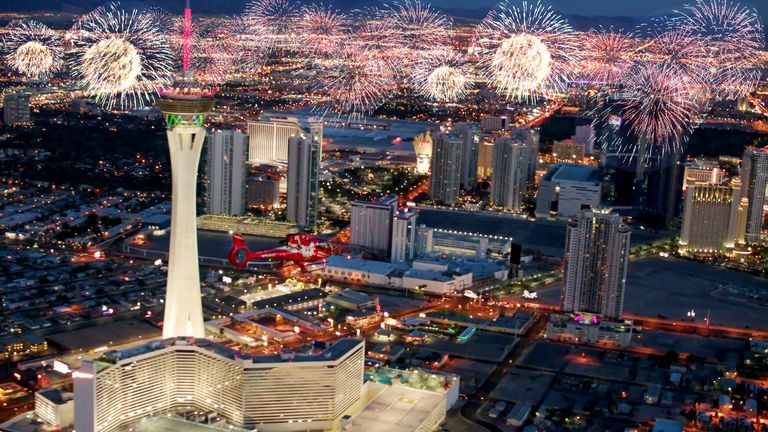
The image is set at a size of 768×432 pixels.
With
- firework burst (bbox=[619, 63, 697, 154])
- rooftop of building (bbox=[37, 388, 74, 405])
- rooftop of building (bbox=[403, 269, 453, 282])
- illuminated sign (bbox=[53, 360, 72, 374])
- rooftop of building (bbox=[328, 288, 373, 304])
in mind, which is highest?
firework burst (bbox=[619, 63, 697, 154])

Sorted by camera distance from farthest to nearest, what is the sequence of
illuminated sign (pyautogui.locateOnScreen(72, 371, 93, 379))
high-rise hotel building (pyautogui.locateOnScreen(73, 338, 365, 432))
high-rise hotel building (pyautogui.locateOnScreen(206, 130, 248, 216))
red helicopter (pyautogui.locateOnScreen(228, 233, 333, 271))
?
high-rise hotel building (pyautogui.locateOnScreen(206, 130, 248, 216)), red helicopter (pyautogui.locateOnScreen(228, 233, 333, 271)), high-rise hotel building (pyautogui.locateOnScreen(73, 338, 365, 432)), illuminated sign (pyautogui.locateOnScreen(72, 371, 93, 379))

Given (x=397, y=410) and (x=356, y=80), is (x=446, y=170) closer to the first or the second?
(x=356, y=80)

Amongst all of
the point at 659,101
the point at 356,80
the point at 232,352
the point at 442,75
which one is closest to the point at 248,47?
the point at 442,75

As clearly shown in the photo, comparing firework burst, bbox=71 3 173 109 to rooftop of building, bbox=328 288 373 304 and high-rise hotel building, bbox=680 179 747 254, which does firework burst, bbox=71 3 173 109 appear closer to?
rooftop of building, bbox=328 288 373 304

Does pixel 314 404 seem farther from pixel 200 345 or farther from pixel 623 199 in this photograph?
pixel 623 199

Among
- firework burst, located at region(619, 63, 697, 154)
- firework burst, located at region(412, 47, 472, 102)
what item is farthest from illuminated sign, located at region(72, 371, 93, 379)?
firework burst, located at region(412, 47, 472, 102)

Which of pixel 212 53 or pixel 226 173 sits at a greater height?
pixel 212 53
